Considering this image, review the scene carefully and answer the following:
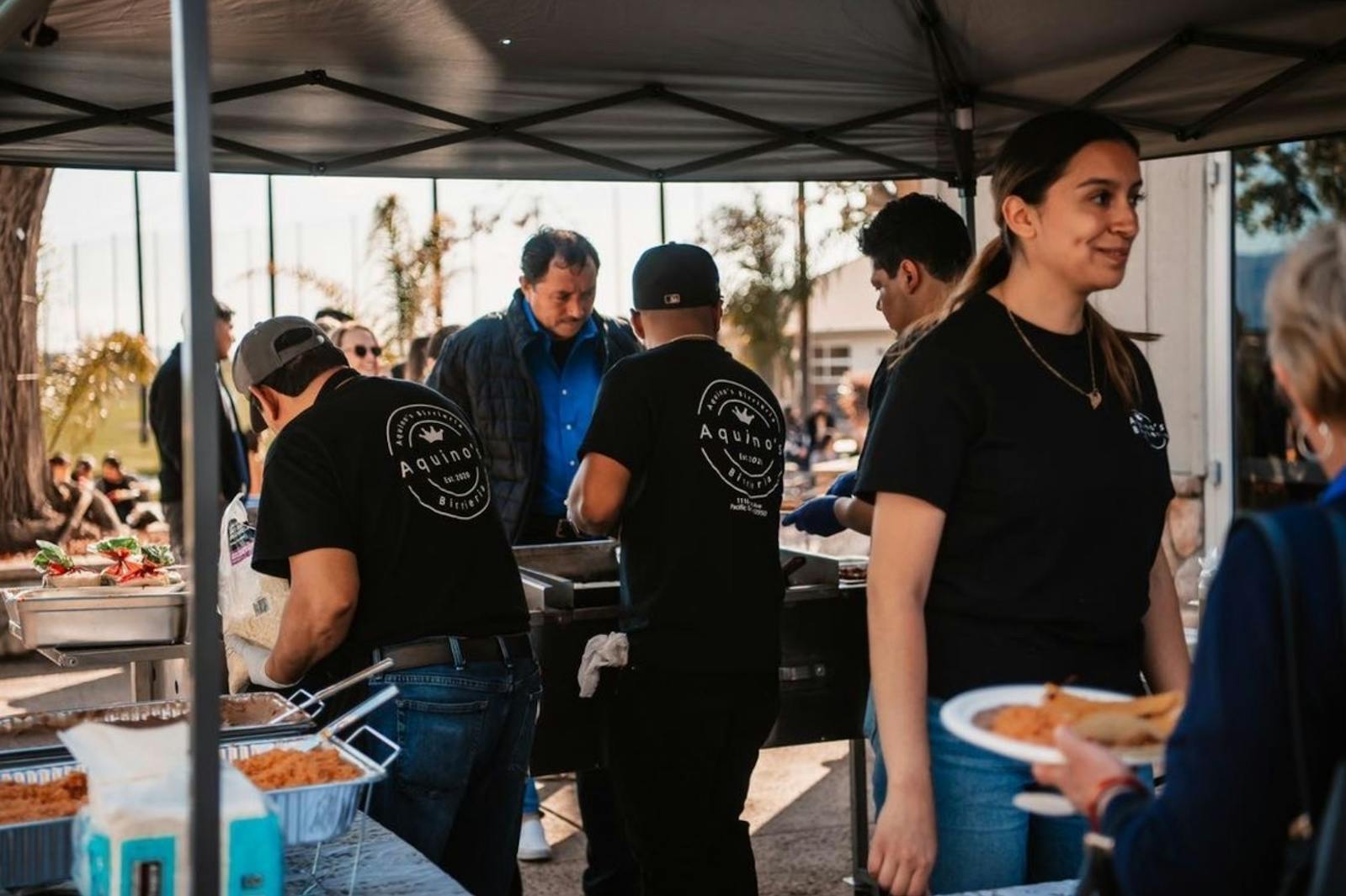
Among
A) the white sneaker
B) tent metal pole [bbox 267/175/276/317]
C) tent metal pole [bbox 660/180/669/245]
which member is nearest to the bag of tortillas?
the white sneaker

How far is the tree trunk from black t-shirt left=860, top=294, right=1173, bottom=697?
9695 mm

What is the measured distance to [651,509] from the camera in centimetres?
329

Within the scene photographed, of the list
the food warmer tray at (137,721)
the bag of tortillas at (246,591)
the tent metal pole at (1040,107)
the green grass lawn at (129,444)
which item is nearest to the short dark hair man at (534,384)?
the tent metal pole at (1040,107)

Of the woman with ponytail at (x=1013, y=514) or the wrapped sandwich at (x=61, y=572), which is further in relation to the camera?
the wrapped sandwich at (x=61, y=572)

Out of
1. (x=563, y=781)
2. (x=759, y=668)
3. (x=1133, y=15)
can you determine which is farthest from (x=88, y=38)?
(x=563, y=781)

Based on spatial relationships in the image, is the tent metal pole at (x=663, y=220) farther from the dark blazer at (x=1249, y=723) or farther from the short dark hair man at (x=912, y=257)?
the dark blazer at (x=1249, y=723)

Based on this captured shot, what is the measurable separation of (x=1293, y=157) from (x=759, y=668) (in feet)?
19.5

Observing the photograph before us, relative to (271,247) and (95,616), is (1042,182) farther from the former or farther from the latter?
(271,247)

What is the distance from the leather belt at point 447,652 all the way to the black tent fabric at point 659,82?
1643 mm

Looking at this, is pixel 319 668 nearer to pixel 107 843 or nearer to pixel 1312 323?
pixel 107 843

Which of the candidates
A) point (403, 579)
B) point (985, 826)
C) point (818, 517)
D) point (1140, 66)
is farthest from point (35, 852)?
point (1140, 66)

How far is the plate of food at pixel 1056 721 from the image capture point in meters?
1.50

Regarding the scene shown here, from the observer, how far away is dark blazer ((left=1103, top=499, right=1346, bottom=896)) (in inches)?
47.4

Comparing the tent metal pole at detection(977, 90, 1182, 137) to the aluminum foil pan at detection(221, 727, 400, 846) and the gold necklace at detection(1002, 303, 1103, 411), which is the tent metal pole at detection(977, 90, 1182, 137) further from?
the aluminum foil pan at detection(221, 727, 400, 846)
